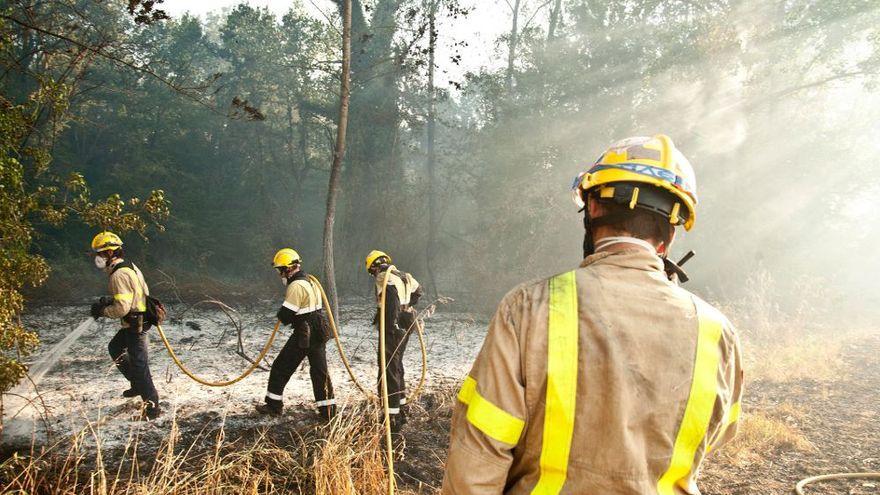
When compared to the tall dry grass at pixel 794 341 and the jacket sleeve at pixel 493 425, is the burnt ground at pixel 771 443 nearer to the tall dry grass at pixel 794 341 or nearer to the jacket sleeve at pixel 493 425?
the tall dry grass at pixel 794 341

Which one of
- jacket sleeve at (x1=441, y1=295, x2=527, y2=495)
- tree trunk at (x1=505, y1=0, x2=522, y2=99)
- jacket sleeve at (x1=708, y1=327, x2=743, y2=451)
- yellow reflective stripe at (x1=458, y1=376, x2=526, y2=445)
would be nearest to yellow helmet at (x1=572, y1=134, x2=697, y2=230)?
jacket sleeve at (x1=708, y1=327, x2=743, y2=451)

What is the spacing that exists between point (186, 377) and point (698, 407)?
7.75 meters

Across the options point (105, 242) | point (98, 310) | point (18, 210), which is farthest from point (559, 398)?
point (105, 242)

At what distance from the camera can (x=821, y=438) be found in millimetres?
6168

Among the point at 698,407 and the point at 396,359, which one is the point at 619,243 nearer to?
the point at 698,407

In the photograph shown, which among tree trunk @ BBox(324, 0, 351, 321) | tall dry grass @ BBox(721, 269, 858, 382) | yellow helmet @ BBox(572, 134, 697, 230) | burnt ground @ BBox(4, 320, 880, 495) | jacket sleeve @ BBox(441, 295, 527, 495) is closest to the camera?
jacket sleeve @ BBox(441, 295, 527, 495)

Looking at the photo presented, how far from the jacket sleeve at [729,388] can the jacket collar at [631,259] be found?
273 millimetres

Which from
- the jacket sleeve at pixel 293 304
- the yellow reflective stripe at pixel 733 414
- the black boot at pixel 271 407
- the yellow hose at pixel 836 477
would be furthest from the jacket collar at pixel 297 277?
the yellow hose at pixel 836 477

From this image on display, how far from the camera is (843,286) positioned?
2325 centimetres

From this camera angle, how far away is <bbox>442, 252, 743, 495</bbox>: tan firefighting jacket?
1.30 meters

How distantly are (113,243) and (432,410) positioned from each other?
4218 millimetres

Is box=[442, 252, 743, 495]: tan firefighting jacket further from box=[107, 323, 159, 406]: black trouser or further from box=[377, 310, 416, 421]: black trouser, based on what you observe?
box=[107, 323, 159, 406]: black trouser

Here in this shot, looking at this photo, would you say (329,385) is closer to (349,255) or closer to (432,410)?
(432,410)

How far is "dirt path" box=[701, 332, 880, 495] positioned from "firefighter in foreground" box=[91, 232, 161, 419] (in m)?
5.82
